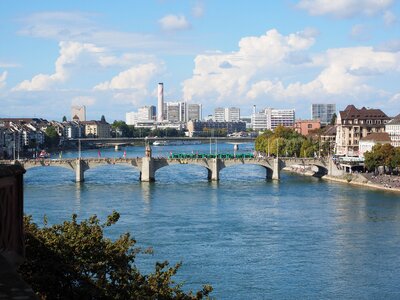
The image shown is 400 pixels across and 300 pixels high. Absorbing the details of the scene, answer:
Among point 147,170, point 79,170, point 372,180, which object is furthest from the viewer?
point 147,170

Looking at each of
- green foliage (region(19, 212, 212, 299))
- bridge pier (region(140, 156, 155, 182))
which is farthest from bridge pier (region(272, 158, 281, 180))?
green foliage (region(19, 212, 212, 299))

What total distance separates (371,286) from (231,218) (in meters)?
14.3

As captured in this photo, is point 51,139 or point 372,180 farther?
point 51,139

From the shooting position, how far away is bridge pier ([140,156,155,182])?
184 feet

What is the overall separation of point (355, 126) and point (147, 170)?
30.9m

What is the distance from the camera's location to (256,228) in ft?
107

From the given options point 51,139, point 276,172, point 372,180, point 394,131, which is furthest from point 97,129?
point 372,180

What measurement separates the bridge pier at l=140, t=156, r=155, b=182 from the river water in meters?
0.95

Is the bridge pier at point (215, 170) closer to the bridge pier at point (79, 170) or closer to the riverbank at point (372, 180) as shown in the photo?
the riverbank at point (372, 180)

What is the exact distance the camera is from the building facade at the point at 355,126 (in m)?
80.1

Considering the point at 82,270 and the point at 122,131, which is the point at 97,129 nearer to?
the point at 122,131

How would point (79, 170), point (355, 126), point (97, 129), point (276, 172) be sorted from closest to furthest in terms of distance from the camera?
1. point (79, 170)
2. point (276, 172)
3. point (355, 126)
4. point (97, 129)

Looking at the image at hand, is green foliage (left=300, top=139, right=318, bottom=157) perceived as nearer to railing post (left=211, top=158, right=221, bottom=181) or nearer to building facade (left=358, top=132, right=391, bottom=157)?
building facade (left=358, top=132, right=391, bottom=157)

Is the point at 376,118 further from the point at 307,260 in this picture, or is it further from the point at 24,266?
the point at 24,266
